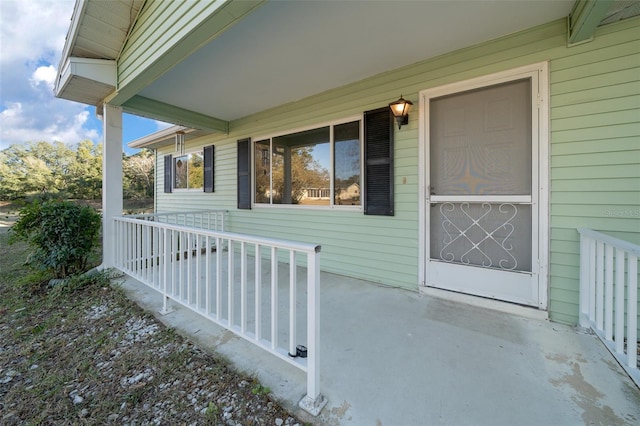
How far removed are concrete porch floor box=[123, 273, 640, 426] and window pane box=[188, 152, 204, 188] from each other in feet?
14.2

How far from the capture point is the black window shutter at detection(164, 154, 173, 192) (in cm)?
695

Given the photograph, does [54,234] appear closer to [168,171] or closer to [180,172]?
[180,172]

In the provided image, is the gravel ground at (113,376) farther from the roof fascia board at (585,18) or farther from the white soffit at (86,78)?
the roof fascia board at (585,18)

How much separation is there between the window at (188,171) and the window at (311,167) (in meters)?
2.16

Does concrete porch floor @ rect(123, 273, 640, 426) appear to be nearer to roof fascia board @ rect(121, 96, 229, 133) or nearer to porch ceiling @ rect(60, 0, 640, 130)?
porch ceiling @ rect(60, 0, 640, 130)

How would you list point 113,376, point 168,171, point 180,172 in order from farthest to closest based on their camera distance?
point 168,171
point 180,172
point 113,376

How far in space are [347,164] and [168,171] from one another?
18.8ft

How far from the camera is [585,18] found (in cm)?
191

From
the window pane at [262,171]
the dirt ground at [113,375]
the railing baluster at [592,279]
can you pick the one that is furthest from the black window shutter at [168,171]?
the railing baluster at [592,279]

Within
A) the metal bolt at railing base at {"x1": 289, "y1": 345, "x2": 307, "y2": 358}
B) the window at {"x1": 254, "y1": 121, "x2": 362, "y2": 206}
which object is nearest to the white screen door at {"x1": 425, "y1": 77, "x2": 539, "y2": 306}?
the window at {"x1": 254, "y1": 121, "x2": 362, "y2": 206}

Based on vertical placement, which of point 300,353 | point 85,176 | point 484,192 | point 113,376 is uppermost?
point 85,176

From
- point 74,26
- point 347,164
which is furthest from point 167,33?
point 347,164

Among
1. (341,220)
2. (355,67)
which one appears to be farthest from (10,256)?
(355,67)

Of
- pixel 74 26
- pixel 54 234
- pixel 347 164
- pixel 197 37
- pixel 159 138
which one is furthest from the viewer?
pixel 159 138
